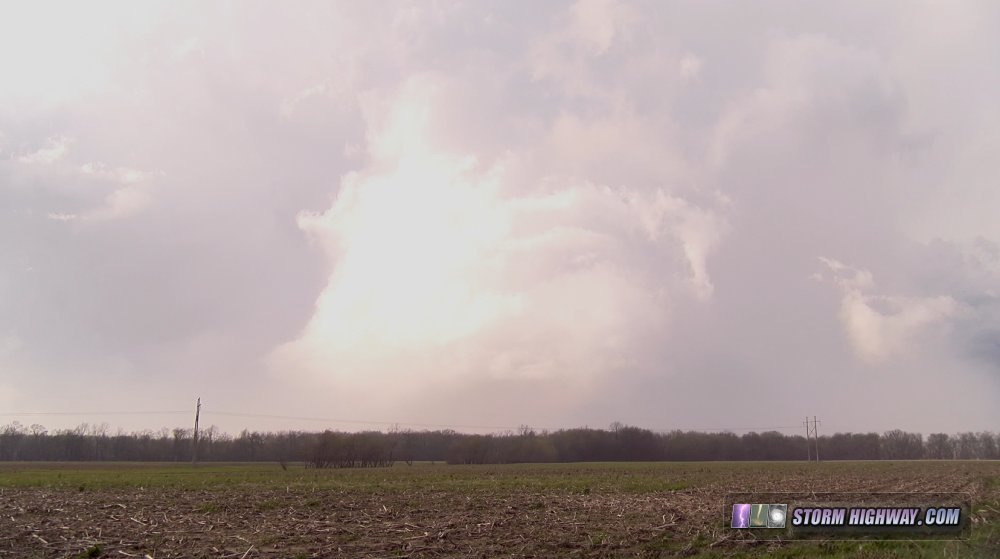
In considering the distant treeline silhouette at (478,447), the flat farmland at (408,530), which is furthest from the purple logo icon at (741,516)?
the distant treeline silhouette at (478,447)

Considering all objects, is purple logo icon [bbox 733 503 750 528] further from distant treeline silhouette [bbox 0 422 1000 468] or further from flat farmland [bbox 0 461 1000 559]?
distant treeline silhouette [bbox 0 422 1000 468]

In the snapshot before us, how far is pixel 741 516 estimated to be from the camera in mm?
18719

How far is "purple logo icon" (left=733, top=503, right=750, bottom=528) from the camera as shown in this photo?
17656 millimetres

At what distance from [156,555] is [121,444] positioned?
552 feet

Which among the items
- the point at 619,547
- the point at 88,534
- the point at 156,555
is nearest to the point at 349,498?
the point at 88,534

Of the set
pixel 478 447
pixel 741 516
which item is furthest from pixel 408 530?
pixel 478 447

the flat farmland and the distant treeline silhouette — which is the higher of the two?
the flat farmland

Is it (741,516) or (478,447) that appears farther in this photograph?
(478,447)

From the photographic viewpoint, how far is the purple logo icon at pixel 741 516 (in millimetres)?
17656

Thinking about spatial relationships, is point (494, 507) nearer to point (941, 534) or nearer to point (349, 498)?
point (349, 498)

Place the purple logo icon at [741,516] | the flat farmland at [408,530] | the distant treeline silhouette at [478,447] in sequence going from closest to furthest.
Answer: the flat farmland at [408,530] < the purple logo icon at [741,516] < the distant treeline silhouette at [478,447]

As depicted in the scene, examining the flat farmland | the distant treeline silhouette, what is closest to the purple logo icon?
the flat farmland

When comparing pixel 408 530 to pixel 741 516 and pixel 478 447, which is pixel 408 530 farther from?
pixel 478 447

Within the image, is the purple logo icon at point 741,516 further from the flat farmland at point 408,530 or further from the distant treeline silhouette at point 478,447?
the distant treeline silhouette at point 478,447
